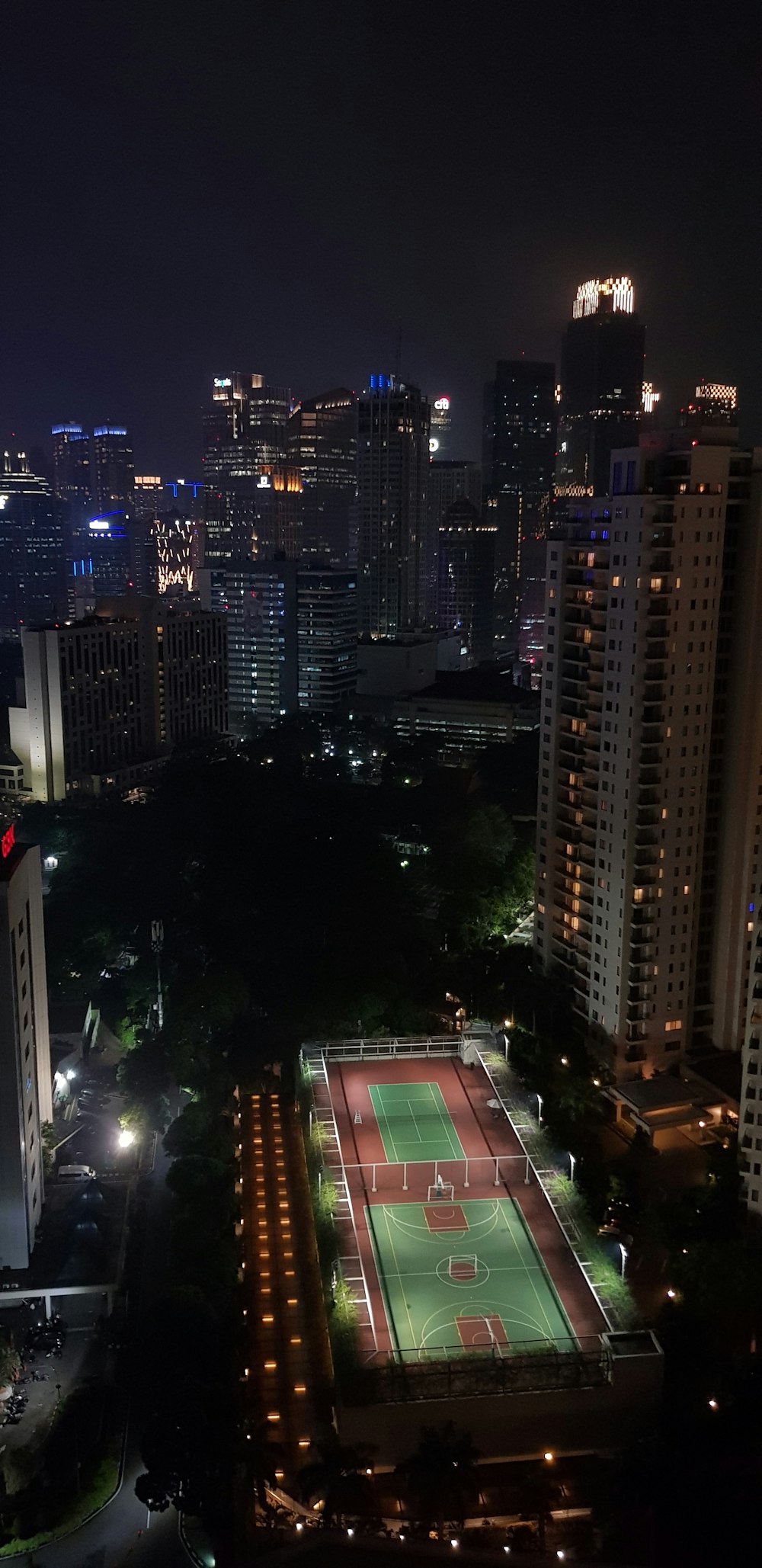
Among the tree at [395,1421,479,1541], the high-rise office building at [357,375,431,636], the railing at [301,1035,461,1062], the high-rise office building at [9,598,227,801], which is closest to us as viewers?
the tree at [395,1421,479,1541]

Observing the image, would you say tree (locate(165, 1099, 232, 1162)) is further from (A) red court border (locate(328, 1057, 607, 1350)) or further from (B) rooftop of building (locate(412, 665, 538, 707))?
(B) rooftop of building (locate(412, 665, 538, 707))

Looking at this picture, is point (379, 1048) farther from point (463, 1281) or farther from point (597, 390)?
point (597, 390)

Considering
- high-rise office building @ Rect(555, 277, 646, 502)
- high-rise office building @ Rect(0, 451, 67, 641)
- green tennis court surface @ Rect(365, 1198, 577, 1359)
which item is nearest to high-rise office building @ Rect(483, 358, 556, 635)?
high-rise office building @ Rect(555, 277, 646, 502)

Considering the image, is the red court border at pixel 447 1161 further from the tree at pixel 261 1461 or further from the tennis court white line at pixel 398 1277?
the tree at pixel 261 1461

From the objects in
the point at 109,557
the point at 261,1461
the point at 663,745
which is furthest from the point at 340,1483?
the point at 109,557

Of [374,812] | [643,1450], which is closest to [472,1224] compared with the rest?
[643,1450]

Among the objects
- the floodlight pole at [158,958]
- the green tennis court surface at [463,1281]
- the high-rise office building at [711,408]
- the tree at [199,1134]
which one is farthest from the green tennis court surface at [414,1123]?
the high-rise office building at [711,408]
